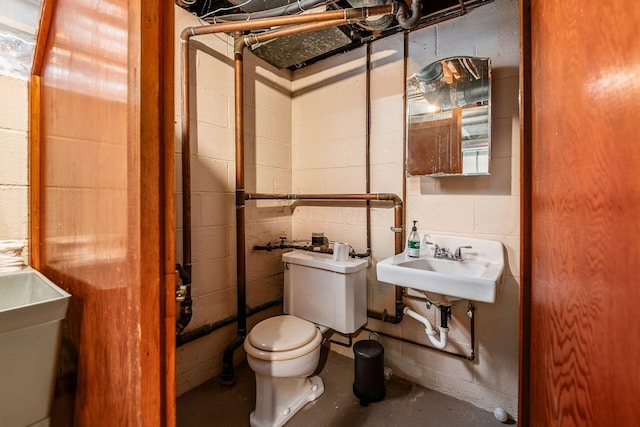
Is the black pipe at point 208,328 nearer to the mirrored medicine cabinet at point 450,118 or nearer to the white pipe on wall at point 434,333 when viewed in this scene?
the white pipe on wall at point 434,333

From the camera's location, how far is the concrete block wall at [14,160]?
1.05 m

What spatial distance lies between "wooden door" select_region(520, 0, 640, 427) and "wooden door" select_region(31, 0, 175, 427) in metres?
0.74

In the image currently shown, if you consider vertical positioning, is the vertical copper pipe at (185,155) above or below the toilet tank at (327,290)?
above

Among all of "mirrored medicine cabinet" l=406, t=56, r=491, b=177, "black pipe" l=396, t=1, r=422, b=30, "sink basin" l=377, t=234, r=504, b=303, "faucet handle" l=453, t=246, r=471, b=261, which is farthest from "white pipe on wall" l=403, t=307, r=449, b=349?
"black pipe" l=396, t=1, r=422, b=30

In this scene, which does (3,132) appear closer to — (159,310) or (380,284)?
(159,310)

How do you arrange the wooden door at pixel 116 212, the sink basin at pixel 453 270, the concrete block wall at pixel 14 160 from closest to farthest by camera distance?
the wooden door at pixel 116 212 < the concrete block wall at pixel 14 160 < the sink basin at pixel 453 270

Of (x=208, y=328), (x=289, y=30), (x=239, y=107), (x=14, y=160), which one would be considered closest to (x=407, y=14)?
(x=289, y=30)

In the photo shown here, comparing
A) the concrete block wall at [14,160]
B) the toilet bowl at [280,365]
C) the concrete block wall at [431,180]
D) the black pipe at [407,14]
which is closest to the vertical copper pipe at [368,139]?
the concrete block wall at [431,180]

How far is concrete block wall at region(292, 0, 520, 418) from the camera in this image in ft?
4.79

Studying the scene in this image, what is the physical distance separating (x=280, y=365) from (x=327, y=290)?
1.73 ft

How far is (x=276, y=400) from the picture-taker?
145cm

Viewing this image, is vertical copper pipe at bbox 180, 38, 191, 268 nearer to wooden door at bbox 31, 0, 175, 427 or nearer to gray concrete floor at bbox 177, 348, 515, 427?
wooden door at bbox 31, 0, 175, 427

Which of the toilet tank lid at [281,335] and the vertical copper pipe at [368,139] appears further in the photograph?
the vertical copper pipe at [368,139]

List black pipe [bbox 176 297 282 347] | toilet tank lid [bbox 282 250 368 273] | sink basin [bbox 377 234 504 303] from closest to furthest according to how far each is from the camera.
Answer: sink basin [bbox 377 234 504 303] < black pipe [bbox 176 297 282 347] < toilet tank lid [bbox 282 250 368 273]
